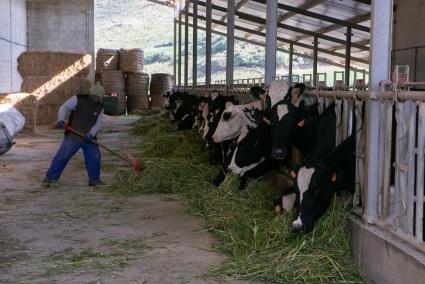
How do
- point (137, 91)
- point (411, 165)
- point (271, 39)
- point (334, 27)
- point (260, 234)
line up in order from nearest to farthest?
point (411, 165), point (260, 234), point (271, 39), point (334, 27), point (137, 91)

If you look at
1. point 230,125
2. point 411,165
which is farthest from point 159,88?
point 411,165

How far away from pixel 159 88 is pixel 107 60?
380 cm

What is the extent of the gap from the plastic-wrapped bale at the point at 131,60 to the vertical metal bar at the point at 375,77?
2865 centimetres

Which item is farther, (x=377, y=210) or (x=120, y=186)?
(x=120, y=186)

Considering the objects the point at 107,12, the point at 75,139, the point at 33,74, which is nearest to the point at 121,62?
the point at 33,74

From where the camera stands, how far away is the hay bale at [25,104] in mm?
17969

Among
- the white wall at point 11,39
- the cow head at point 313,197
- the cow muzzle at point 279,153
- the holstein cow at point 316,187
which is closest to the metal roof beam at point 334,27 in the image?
the white wall at point 11,39

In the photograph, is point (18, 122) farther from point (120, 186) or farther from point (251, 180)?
point (251, 180)

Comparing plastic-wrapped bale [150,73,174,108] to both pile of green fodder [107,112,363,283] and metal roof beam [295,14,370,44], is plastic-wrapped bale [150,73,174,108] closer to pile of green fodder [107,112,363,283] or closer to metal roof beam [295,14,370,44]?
metal roof beam [295,14,370,44]

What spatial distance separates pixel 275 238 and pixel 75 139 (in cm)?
493

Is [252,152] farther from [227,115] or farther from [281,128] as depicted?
[227,115]

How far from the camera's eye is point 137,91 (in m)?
33.5

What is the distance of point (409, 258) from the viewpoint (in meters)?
4.09

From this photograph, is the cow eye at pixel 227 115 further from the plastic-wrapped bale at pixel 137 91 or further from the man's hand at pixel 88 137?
the plastic-wrapped bale at pixel 137 91
